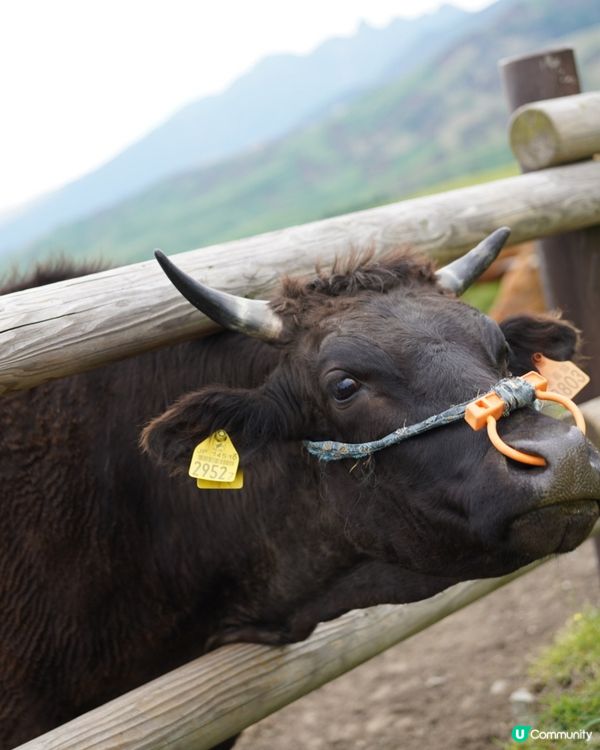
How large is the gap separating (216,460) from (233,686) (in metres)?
0.74

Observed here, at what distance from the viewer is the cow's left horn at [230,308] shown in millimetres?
2756

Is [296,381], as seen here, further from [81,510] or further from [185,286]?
[81,510]

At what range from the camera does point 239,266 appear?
10.7ft

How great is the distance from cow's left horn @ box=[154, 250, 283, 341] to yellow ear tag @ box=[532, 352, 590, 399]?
101cm

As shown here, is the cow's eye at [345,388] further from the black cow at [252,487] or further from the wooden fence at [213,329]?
the wooden fence at [213,329]

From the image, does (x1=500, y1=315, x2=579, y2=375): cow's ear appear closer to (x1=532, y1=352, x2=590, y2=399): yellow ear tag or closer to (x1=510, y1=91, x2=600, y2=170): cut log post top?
(x1=532, y1=352, x2=590, y2=399): yellow ear tag

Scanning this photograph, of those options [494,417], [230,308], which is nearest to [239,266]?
[230,308]

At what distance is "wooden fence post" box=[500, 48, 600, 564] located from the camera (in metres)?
4.63

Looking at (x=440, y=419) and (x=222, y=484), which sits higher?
(x=440, y=419)

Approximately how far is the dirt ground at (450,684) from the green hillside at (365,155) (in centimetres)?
6958

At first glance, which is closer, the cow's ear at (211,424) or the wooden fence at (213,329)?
the wooden fence at (213,329)

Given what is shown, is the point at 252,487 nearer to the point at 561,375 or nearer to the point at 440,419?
the point at 440,419

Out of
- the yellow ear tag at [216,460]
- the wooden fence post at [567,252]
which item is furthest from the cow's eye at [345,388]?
the wooden fence post at [567,252]

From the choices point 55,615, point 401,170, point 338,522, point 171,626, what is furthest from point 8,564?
point 401,170
